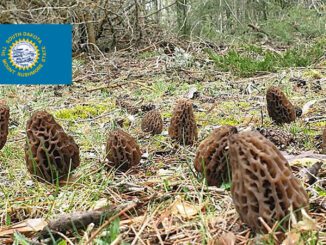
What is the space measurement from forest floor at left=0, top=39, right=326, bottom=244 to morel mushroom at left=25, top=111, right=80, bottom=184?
8cm

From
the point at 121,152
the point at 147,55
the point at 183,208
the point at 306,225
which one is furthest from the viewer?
the point at 147,55

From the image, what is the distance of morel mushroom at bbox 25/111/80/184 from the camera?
259 cm

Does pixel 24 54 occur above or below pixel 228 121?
above

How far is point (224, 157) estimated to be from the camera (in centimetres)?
231

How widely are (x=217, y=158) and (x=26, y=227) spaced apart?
89 cm

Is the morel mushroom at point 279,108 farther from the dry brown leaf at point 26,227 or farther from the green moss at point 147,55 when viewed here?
the green moss at point 147,55

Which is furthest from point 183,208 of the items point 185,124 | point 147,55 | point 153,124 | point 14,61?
point 147,55

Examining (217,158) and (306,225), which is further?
(217,158)

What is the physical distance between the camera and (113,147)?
2801mm

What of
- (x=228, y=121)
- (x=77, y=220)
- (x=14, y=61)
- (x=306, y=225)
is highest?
(x=14, y=61)

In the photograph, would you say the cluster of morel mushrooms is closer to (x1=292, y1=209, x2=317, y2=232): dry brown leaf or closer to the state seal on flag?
(x1=292, y1=209, x2=317, y2=232): dry brown leaf

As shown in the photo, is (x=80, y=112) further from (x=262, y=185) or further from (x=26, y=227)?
(x=262, y=185)

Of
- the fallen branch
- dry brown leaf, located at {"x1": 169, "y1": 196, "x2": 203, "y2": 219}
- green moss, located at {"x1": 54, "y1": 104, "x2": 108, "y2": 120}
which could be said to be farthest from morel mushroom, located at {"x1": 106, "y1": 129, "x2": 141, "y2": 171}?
green moss, located at {"x1": 54, "y1": 104, "x2": 108, "y2": 120}

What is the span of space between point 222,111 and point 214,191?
2297 millimetres
